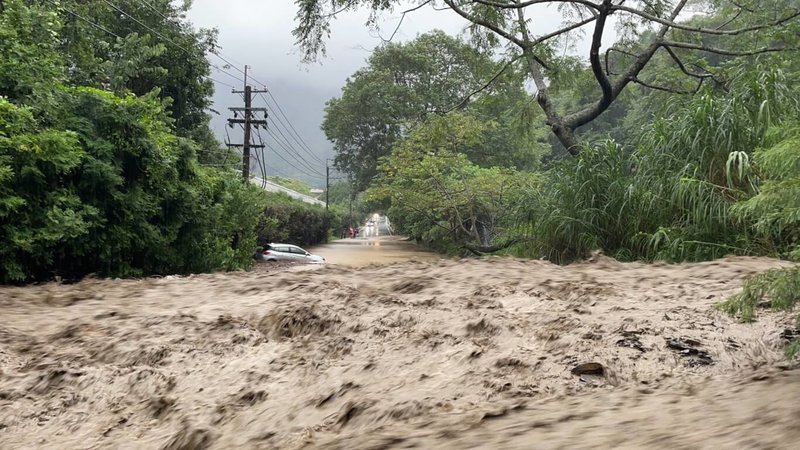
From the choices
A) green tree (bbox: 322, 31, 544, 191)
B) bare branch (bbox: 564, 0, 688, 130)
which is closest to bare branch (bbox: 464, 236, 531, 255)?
bare branch (bbox: 564, 0, 688, 130)

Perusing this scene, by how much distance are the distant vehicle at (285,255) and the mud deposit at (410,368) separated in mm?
18838

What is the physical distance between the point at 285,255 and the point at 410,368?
21820mm

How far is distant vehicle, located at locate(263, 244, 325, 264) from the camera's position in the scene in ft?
79.9

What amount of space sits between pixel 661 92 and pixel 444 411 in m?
13.8

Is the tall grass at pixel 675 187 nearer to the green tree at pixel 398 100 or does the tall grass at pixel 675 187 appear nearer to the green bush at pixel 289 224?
the green bush at pixel 289 224

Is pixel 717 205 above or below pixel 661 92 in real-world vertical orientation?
below

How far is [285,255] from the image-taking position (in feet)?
81.6

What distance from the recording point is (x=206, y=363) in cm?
392

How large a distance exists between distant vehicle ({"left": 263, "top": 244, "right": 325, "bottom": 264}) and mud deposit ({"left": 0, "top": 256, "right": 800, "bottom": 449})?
61.8ft

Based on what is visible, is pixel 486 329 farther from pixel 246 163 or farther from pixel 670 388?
pixel 246 163

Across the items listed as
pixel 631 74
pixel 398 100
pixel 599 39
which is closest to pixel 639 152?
pixel 599 39

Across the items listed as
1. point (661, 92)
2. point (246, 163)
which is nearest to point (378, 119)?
point (246, 163)

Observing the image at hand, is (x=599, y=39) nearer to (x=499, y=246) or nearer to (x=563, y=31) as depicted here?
(x=563, y=31)

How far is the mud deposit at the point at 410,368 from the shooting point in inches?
100.0
